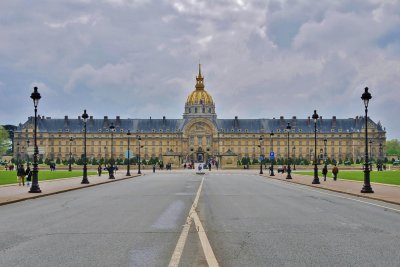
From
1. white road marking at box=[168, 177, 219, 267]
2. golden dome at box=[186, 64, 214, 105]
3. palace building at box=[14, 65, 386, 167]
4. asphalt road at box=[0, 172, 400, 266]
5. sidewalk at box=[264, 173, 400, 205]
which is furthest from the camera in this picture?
golden dome at box=[186, 64, 214, 105]

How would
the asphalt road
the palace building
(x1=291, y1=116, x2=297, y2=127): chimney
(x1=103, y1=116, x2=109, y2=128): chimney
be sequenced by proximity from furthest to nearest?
(x1=103, y1=116, x2=109, y2=128): chimney → (x1=291, y1=116, x2=297, y2=127): chimney → the palace building → the asphalt road

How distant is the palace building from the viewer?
182500 millimetres

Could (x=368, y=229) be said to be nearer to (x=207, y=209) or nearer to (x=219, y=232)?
(x=219, y=232)

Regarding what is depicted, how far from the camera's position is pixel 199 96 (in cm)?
19125

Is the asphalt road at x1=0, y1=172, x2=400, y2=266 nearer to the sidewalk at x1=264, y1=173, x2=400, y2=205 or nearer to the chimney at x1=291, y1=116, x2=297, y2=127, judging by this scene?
the sidewalk at x1=264, y1=173, x2=400, y2=205

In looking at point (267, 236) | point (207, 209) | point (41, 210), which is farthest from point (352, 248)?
point (41, 210)

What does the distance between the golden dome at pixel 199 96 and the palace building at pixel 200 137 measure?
37 cm

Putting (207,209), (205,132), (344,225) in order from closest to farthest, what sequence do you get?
1. (344,225)
2. (207,209)
3. (205,132)

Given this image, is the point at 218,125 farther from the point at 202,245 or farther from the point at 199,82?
the point at 202,245

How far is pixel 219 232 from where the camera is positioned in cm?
1256

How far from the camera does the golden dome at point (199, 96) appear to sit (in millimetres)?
190250

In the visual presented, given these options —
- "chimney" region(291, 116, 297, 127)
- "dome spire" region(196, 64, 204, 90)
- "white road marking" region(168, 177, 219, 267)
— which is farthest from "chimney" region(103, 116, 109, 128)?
"white road marking" region(168, 177, 219, 267)

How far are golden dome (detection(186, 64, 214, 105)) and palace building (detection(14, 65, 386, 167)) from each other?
0.37m

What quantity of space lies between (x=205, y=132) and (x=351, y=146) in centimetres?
4861
